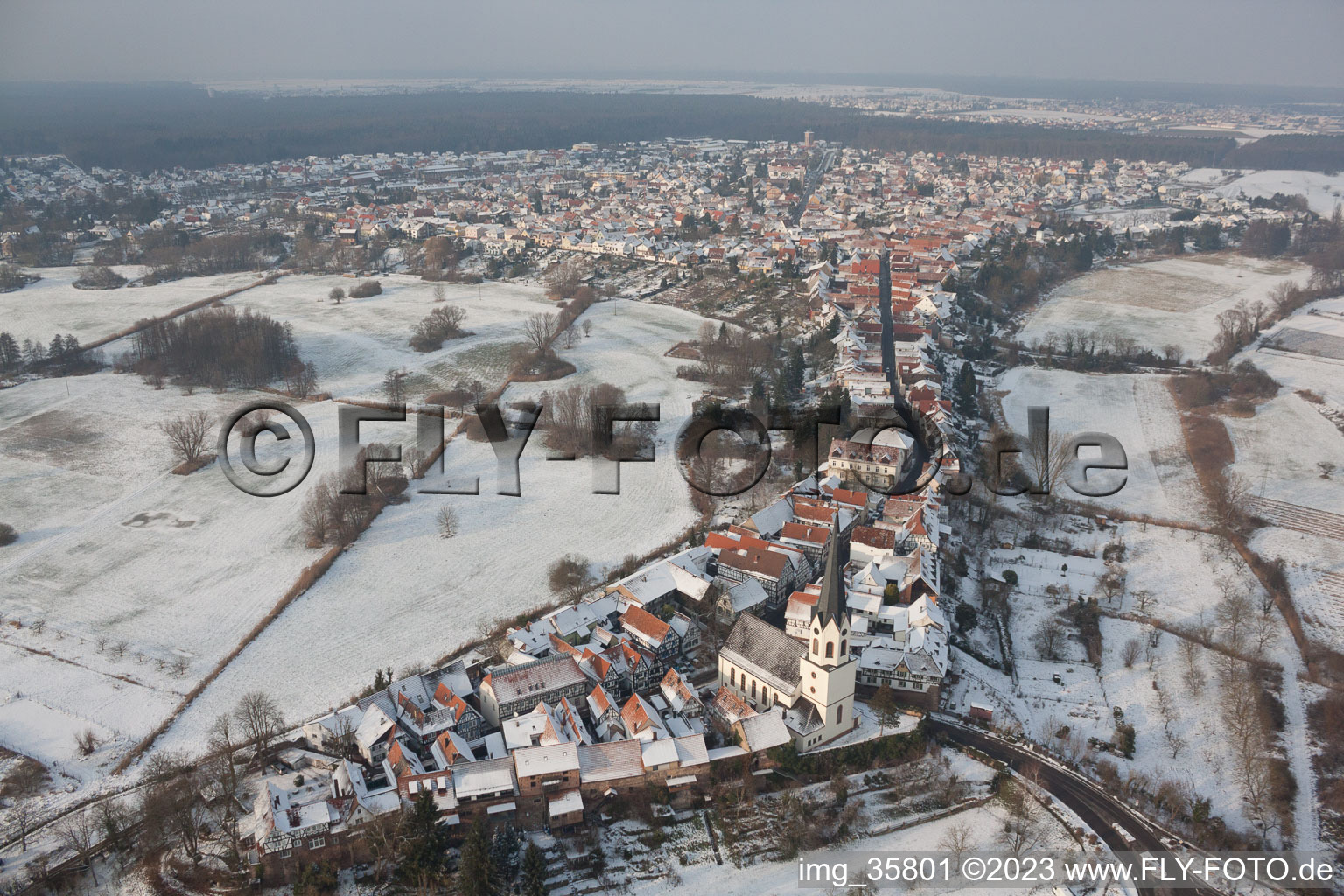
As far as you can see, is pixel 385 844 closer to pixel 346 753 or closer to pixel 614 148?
pixel 346 753

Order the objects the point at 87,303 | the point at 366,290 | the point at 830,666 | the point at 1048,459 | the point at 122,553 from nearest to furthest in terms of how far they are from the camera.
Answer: the point at 830,666 → the point at 122,553 → the point at 1048,459 → the point at 87,303 → the point at 366,290

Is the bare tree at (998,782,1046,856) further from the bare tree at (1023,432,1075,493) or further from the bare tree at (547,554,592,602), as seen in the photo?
the bare tree at (1023,432,1075,493)

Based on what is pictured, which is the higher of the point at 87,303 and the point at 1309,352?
the point at 87,303

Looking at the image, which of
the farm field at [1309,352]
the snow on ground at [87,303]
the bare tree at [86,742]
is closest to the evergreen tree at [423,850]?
the bare tree at [86,742]

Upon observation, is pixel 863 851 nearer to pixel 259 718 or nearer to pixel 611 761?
pixel 611 761

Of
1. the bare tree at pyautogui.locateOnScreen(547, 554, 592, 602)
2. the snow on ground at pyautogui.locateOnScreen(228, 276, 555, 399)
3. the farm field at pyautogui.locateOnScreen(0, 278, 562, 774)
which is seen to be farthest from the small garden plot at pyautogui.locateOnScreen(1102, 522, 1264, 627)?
the snow on ground at pyautogui.locateOnScreen(228, 276, 555, 399)

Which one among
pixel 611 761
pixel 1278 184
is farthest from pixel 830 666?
pixel 1278 184
